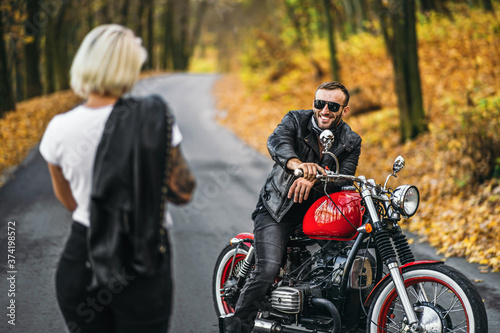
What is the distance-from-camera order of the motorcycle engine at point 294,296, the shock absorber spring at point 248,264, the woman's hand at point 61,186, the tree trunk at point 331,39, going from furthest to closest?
the tree trunk at point 331,39 → the shock absorber spring at point 248,264 → the motorcycle engine at point 294,296 → the woman's hand at point 61,186

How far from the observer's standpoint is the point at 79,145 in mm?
2596

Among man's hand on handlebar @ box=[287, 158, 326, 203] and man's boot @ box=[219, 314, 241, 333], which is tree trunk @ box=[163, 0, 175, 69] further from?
man's boot @ box=[219, 314, 241, 333]

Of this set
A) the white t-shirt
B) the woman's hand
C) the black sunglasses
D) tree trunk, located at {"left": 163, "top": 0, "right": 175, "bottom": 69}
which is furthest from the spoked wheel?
tree trunk, located at {"left": 163, "top": 0, "right": 175, "bottom": 69}

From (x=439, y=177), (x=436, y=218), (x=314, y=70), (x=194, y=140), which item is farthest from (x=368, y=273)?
(x=314, y=70)

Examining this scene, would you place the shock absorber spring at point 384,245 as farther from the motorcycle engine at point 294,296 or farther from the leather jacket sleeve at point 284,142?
the leather jacket sleeve at point 284,142

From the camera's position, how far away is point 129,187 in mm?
2479

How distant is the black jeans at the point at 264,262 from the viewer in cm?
420

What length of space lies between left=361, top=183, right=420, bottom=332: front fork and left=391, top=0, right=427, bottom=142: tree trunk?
9159 mm

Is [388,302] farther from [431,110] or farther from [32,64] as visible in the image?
[32,64]

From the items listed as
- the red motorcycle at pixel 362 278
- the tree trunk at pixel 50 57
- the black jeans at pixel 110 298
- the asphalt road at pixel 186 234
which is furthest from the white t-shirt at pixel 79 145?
the tree trunk at pixel 50 57

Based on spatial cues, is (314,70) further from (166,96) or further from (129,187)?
(129,187)

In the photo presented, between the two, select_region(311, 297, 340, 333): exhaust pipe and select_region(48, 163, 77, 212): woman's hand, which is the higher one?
select_region(48, 163, 77, 212): woman's hand

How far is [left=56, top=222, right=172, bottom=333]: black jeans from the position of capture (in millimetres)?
2580

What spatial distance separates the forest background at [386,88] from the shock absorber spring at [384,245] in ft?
10.5
